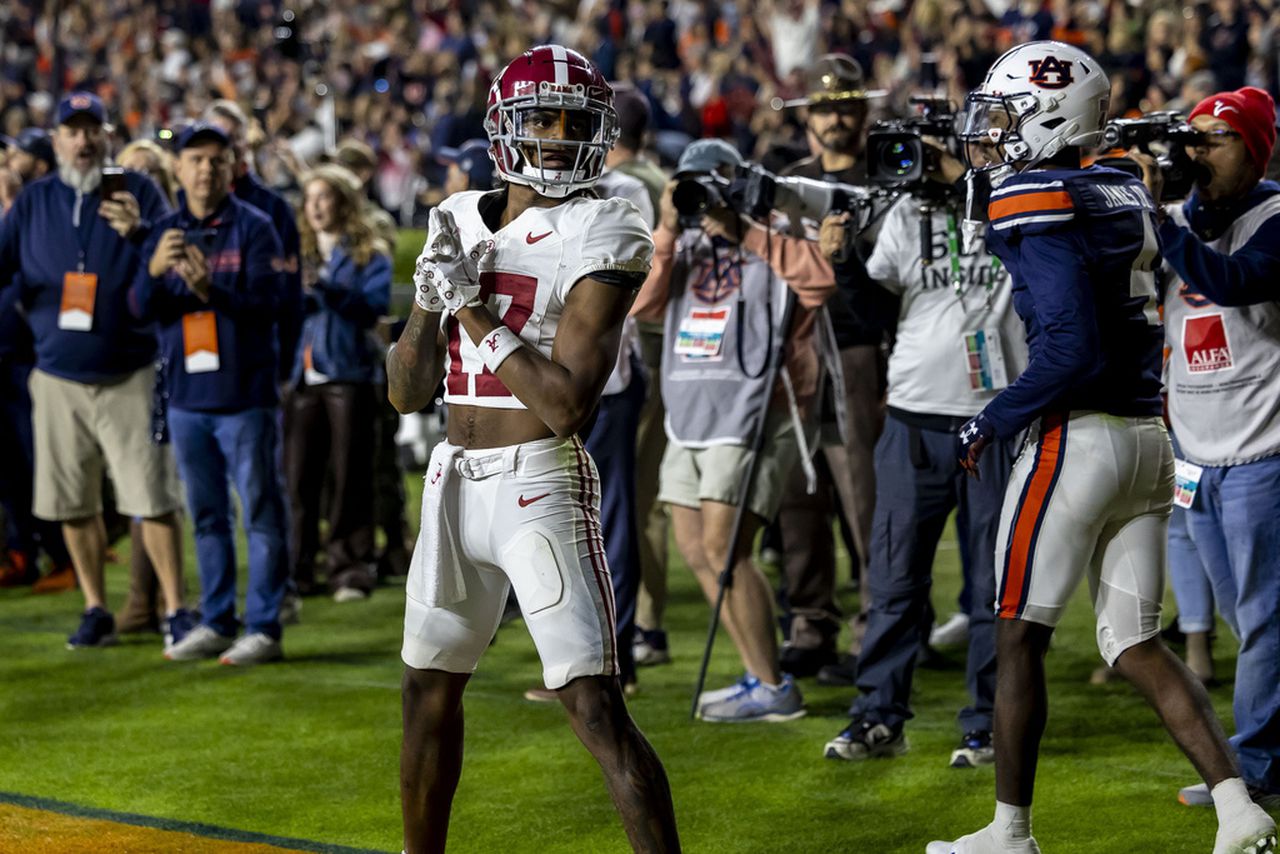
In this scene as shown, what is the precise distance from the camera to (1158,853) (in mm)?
4613

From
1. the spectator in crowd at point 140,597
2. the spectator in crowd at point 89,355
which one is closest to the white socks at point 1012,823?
the spectator in crowd at point 89,355

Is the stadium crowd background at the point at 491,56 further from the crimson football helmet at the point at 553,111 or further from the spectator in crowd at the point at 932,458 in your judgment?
the crimson football helmet at the point at 553,111

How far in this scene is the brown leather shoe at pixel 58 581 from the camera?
906 centimetres

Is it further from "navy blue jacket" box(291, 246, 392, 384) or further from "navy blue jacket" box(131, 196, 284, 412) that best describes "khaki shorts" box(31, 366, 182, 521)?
"navy blue jacket" box(291, 246, 392, 384)

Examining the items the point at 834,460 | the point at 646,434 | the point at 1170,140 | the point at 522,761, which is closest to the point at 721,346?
the point at 646,434

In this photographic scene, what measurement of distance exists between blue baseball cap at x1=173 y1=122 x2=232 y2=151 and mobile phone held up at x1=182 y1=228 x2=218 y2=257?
1.16 feet

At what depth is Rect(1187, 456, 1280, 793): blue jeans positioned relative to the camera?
4980 mm

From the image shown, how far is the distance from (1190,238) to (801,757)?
2.08 meters

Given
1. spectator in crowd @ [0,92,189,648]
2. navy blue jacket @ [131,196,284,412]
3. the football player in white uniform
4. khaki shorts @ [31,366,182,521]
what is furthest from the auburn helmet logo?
khaki shorts @ [31,366,182,521]

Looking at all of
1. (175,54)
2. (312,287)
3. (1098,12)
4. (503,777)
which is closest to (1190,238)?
(503,777)

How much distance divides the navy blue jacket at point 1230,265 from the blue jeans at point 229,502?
153 inches

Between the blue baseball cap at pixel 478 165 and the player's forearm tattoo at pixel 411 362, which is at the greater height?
the blue baseball cap at pixel 478 165

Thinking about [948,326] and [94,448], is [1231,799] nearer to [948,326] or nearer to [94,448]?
[948,326]

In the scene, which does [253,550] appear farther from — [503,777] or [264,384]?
[503,777]
